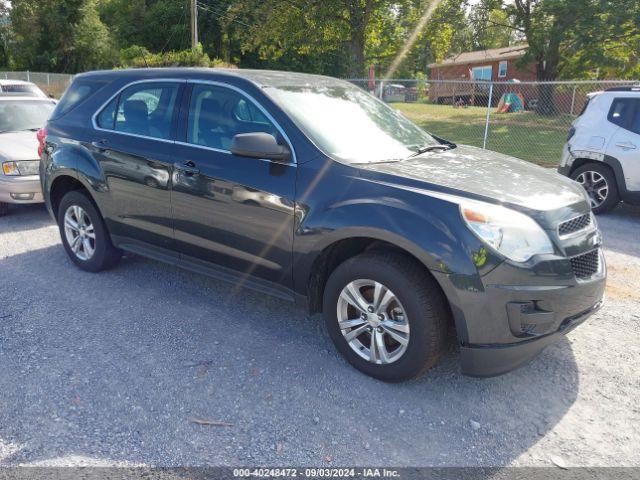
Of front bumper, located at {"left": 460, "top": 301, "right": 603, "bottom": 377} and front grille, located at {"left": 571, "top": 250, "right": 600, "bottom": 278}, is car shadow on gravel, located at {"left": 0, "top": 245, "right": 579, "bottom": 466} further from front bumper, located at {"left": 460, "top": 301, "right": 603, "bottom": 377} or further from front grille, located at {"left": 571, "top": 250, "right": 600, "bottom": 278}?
front grille, located at {"left": 571, "top": 250, "right": 600, "bottom": 278}

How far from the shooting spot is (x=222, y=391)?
324 cm

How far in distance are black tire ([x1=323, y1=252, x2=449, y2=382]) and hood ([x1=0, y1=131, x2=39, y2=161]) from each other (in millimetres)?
5607

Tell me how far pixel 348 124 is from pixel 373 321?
1.47 meters

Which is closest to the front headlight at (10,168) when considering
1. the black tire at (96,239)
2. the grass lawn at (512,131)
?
the black tire at (96,239)

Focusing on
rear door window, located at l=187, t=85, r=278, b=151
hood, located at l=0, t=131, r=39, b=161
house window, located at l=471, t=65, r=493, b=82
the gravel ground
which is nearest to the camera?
the gravel ground

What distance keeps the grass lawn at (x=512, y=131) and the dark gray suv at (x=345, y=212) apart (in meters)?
9.68

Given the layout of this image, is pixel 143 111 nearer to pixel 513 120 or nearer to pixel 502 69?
pixel 513 120

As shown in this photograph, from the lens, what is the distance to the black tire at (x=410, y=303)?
3.03m

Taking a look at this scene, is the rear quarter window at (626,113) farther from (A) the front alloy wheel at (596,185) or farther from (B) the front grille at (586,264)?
(B) the front grille at (586,264)

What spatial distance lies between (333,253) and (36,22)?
39494 millimetres

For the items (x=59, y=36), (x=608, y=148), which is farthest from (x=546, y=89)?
(x=59, y=36)

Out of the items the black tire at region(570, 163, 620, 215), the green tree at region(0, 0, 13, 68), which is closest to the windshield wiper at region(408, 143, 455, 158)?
the black tire at region(570, 163, 620, 215)

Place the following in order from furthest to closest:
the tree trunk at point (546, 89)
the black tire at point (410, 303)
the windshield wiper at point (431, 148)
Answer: the tree trunk at point (546, 89)
the windshield wiper at point (431, 148)
the black tire at point (410, 303)

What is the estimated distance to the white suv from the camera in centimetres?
709
